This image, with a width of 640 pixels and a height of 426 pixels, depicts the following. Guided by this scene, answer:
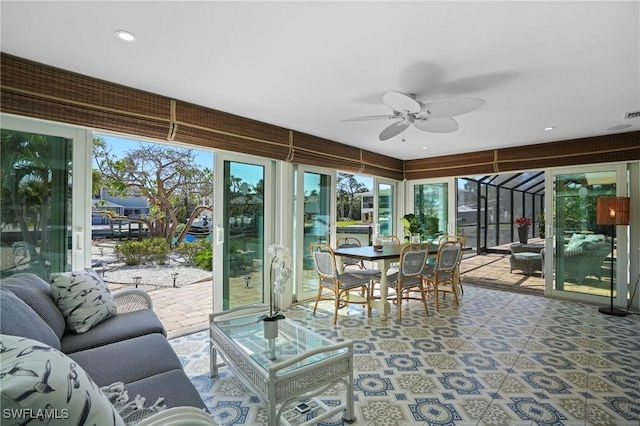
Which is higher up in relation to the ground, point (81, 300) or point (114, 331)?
point (81, 300)

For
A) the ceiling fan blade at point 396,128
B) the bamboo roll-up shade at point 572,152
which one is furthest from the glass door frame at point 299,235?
the bamboo roll-up shade at point 572,152

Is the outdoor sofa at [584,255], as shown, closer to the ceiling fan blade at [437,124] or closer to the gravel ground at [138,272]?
the ceiling fan blade at [437,124]

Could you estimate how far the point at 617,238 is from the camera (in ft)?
13.6

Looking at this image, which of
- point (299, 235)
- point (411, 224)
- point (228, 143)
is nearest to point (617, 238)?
point (411, 224)

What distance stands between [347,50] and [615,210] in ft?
13.2

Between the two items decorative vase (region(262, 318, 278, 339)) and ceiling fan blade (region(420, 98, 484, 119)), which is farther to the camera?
ceiling fan blade (region(420, 98, 484, 119))

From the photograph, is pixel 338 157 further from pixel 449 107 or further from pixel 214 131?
pixel 449 107

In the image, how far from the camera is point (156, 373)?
1.54 metres

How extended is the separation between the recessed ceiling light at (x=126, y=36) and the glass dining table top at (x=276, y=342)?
1.98 metres

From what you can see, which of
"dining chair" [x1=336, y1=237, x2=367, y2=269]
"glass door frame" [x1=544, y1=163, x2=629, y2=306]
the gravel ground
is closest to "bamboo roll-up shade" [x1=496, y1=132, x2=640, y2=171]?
"glass door frame" [x1=544, y1=163, x2=629, y2=306]

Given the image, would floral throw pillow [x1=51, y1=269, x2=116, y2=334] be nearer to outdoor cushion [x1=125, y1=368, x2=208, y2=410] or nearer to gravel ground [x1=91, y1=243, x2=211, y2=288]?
outdoor cushion [x1=125, y1=368, x2=208, y2=410]

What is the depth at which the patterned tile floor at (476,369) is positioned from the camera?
1892mm

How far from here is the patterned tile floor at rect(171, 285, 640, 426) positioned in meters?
1.89

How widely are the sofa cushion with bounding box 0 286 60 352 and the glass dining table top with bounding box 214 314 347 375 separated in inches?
37.4
